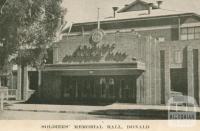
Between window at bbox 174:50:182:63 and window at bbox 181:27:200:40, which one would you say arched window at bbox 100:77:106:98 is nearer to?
window at bbox 174:50:182:63

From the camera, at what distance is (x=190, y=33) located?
1786 centimetres

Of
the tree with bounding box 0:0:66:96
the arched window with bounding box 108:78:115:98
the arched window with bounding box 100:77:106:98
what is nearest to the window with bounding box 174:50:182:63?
the arched window with bounding box 108:78:115:98

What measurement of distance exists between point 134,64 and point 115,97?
1887mm

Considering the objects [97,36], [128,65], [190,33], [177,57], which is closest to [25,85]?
[97,36]

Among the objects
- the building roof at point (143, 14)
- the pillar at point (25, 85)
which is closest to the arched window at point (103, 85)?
the building roof at point (143, 14)

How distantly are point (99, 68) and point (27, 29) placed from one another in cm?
486

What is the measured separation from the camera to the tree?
35.4 feet

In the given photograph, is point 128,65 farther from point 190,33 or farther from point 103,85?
point 190,33

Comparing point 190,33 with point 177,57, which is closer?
point 177,57

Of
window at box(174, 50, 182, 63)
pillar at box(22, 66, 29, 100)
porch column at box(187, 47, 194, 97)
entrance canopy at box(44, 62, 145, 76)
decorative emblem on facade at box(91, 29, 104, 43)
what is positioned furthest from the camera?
pillar at box(22, 66, 29, 100)

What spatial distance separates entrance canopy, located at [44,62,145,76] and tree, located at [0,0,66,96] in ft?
11.2

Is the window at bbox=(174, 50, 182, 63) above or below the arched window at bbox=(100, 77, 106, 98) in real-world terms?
above

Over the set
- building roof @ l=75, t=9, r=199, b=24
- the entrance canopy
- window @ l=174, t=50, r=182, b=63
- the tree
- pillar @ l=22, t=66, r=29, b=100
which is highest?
building roof @ l=75, t=9, r=199, b=24

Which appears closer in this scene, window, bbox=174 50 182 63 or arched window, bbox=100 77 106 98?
arched window, bbox=100 77 106 98
